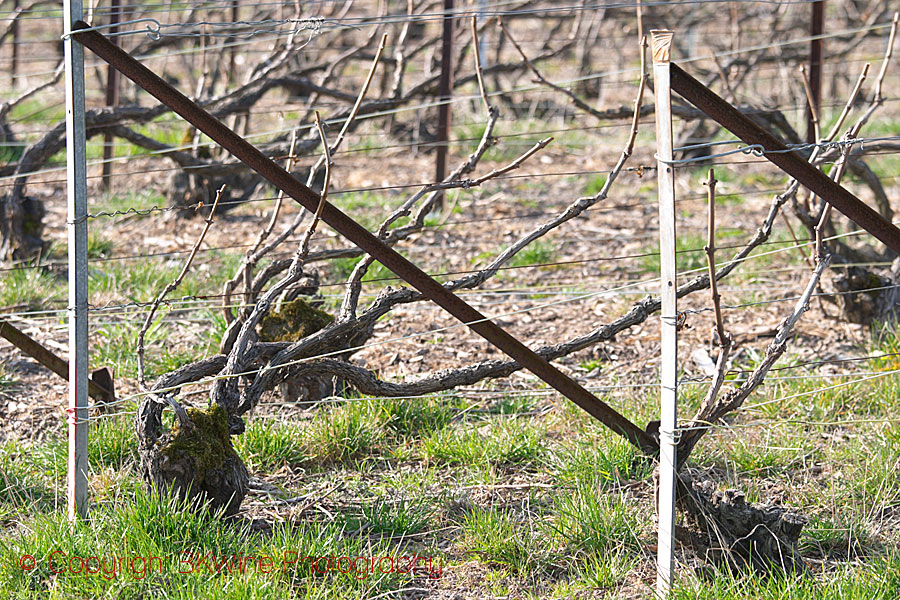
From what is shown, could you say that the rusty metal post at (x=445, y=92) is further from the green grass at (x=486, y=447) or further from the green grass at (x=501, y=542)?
the green grass at (x=501, y=542)

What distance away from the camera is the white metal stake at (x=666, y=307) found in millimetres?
1976

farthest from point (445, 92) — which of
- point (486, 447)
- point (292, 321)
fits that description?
point (486, 447)

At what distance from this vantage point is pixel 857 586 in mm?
2182

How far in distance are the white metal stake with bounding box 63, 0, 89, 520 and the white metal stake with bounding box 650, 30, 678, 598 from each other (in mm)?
1422

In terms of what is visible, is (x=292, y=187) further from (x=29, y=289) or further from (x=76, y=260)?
(x=29, y=289)

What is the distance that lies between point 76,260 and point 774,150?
5.74 feet

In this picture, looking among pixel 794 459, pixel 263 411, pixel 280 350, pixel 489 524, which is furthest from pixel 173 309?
pixel 794 459

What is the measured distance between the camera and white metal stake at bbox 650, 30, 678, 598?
198 cm

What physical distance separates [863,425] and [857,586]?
3.84 feet

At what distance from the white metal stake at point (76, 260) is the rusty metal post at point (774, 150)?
1468 millimetres

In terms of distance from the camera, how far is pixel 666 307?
2.09 m

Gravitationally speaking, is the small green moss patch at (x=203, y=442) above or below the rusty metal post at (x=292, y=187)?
below

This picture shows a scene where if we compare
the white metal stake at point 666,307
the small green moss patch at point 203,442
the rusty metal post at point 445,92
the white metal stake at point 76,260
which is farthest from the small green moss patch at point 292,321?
the rusty metal post at point 445,92

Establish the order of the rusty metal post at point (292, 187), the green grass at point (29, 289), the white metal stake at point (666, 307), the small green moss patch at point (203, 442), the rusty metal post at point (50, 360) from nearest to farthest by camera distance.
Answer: the white metal stake at point (666, 307) → the rusty metal post at point (292, 187) → the small green moss patch at point (203, 442) → the rusty metal post at point (50, 360) → the green grass at point (29, 289)
